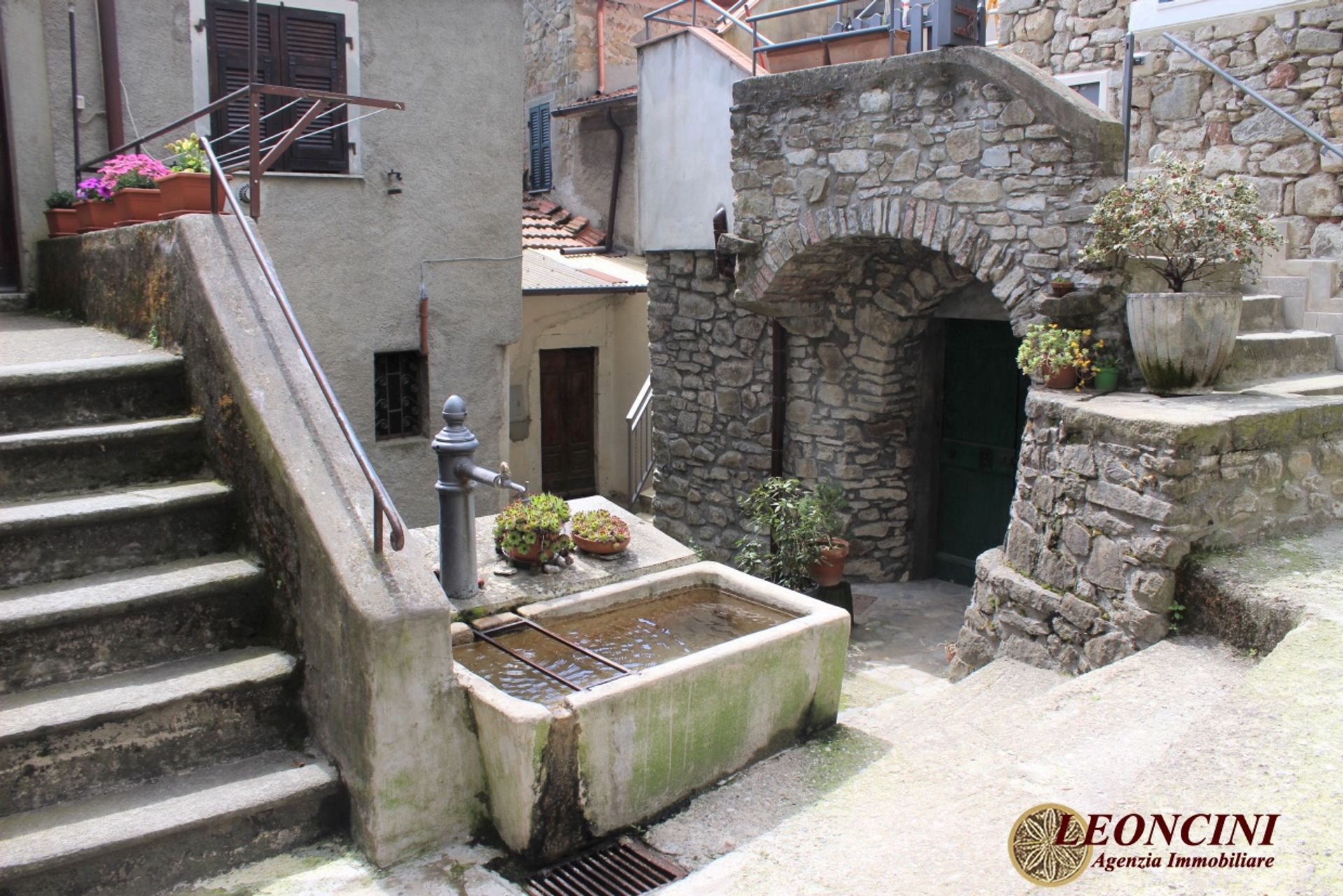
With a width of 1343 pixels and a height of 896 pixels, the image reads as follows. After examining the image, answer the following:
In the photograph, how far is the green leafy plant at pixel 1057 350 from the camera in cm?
562

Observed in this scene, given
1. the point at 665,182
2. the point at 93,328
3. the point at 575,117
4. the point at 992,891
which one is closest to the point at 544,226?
the point at 575,117

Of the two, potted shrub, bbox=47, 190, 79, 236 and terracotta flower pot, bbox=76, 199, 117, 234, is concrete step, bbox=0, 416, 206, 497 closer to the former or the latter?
terracotta flower pot, bbox=76, 199, 117, 234

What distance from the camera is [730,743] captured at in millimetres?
3471

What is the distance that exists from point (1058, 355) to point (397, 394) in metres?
5.18

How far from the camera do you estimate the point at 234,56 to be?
24.1 feet

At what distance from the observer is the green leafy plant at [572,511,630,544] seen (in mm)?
4223

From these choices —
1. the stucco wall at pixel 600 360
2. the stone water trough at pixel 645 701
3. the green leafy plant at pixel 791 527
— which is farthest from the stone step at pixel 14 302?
the stucco wall at pixel 600 360

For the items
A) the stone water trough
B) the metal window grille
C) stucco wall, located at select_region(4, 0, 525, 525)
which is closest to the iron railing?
stucco wall, located at select_region(4, 0, 525, 525)

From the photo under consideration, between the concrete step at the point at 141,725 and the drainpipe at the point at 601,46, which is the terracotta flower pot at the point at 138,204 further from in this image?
the drainpipe at the point at 601,46

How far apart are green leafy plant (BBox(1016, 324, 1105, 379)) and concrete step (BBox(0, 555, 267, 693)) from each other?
4217mm

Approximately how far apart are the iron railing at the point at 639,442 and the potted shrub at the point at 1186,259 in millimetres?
6652

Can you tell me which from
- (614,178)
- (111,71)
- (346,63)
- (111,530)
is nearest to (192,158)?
(111,530)

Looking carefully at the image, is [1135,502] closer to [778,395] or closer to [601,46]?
[778,395]

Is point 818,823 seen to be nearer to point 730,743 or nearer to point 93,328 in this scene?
point 730,743
